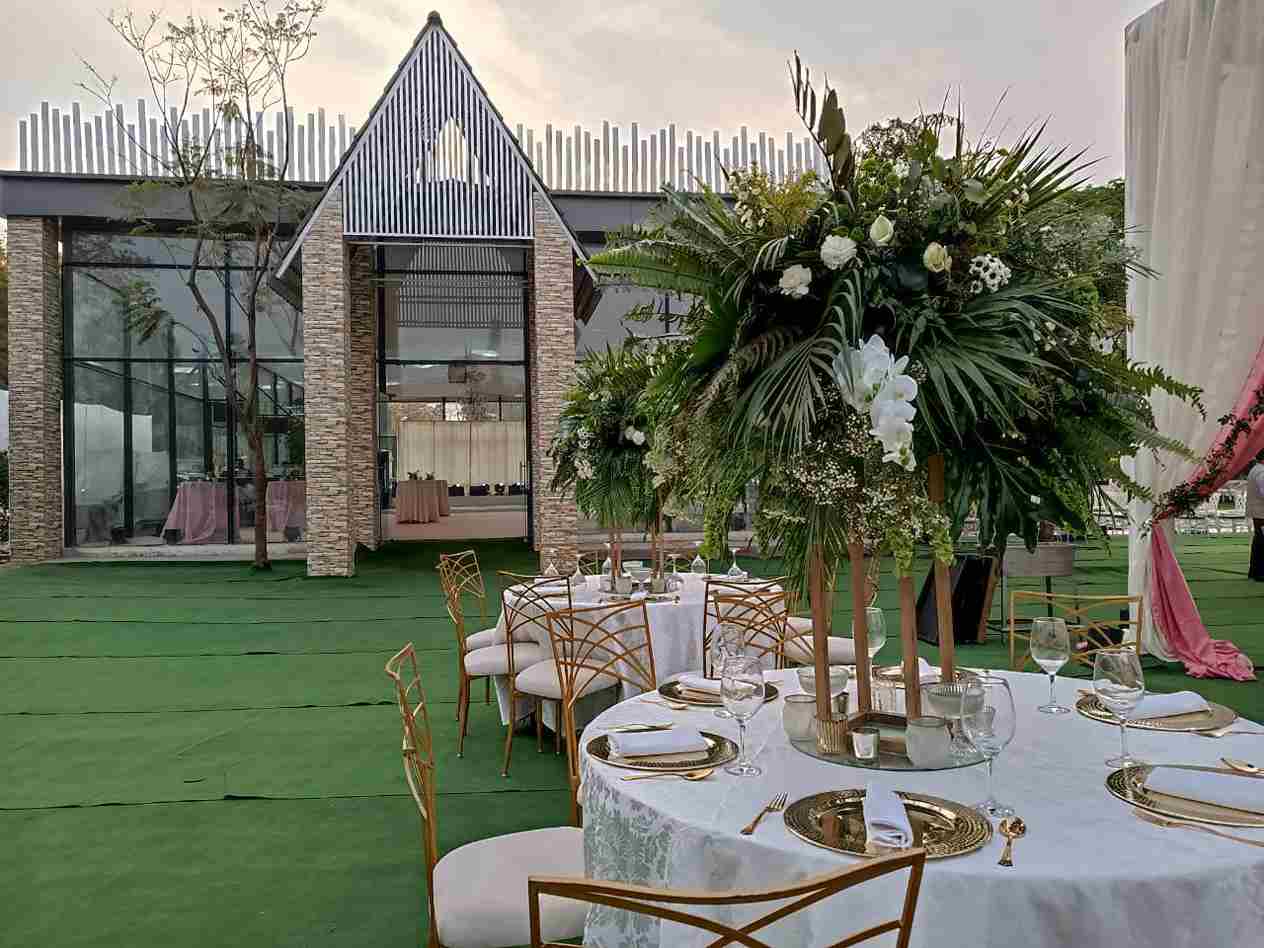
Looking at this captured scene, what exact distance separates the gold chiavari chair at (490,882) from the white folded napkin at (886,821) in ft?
2.54

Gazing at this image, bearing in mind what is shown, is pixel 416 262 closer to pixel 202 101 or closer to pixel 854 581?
pixel 202 101

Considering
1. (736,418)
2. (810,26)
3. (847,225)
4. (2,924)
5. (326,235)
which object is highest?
(810,26)

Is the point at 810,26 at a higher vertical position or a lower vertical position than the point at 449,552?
higher

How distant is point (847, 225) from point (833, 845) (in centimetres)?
131

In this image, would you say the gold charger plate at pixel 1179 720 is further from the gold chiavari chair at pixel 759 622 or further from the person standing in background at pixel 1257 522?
the person standing in background at pixel 1257 522

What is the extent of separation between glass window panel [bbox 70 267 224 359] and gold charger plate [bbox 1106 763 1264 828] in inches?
633

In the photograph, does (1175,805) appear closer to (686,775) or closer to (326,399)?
(686,775)

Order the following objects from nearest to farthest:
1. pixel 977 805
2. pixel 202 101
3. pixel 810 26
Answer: pixel 977 805 → pixel 810 26 → pixel 202 101

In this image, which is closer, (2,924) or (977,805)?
(977,805)

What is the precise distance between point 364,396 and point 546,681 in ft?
40.6

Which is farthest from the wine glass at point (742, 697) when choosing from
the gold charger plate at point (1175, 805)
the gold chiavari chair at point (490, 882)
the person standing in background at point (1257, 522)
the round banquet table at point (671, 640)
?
the person standing in background at point (1257, 522)

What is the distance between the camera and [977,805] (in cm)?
196

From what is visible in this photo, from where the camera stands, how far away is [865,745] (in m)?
2.27

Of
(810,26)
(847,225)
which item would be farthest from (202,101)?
(847,225)
